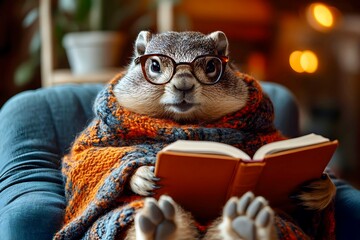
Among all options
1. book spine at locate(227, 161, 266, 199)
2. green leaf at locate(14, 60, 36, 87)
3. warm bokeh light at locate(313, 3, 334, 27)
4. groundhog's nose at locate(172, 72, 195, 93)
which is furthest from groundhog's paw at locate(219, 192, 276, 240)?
warm bokeh light at locate(313, 3, 334, 27)

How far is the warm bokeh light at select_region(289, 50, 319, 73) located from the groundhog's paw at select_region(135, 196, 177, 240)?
3.05 meters

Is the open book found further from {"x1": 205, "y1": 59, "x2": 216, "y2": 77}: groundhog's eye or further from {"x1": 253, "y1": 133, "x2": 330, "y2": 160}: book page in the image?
{"x1": 205, "y1": 59, "x2": 216, "y2": 77}: groundhog's eye

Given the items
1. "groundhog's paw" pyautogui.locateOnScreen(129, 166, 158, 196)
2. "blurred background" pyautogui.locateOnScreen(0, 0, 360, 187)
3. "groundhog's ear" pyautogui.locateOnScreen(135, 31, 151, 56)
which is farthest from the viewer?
"blurred background" pyautogui.locateOnScreen(0, 0, 360, 187)

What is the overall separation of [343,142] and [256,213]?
3.15 m

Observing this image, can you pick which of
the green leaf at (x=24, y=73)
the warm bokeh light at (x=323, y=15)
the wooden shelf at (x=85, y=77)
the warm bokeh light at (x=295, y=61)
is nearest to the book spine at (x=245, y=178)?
the wooden shelf at (x=85, y=77)

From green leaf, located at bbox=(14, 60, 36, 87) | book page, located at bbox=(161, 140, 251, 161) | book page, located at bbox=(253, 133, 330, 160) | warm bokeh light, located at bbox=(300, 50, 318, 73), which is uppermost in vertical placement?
book page, located at bbox=(161, 140, 251, 161)

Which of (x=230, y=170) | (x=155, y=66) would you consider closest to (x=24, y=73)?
(x=155, y=66)

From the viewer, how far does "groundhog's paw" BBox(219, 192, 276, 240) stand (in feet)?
3.10

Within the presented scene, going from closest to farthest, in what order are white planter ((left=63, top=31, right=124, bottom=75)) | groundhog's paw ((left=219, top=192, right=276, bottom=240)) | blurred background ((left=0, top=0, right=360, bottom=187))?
groundhog's paw ((left=219, top=192, right=276, bottom=240)), white planter ((left=63, top=31, right=124, bottom=75)), blurred background ((left=0, top=0, right=360, bottom=187))

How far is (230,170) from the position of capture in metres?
1.04

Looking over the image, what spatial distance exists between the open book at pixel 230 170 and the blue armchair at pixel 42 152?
0.28 metres

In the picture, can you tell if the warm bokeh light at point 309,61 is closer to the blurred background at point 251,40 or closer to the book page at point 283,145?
the blurred background at point 251,40

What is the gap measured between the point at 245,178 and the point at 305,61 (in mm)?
2995

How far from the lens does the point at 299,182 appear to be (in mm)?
1164
